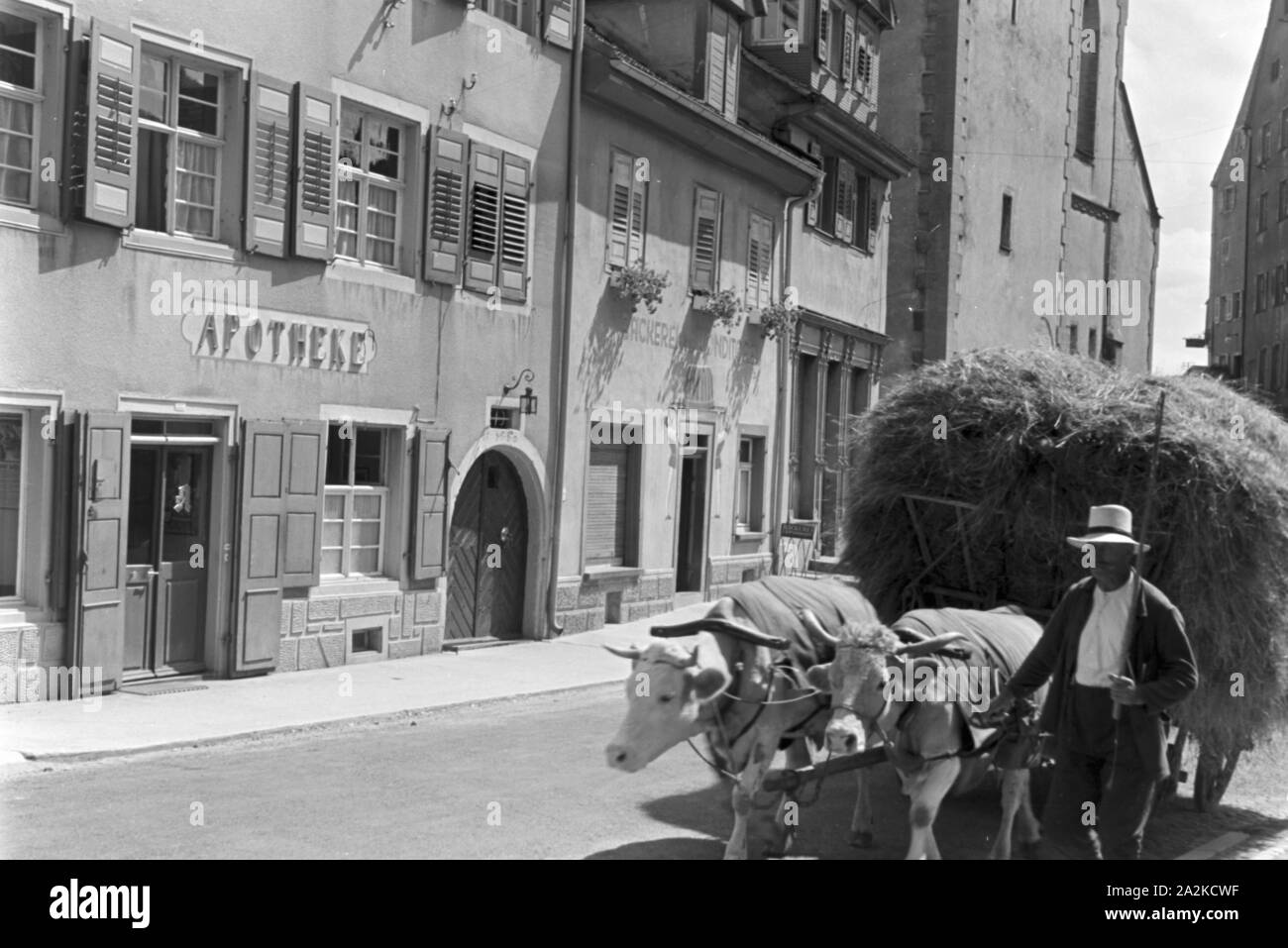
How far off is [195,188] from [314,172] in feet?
4.45

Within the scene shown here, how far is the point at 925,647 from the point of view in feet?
23.2

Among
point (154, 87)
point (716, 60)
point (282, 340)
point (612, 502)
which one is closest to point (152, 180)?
point (154, 87)

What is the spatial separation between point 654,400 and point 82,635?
34.1 feet

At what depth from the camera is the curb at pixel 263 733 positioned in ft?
33.9

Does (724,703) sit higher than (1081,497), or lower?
lower

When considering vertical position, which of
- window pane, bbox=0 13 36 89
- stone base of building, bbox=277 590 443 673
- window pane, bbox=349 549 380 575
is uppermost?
window pane, bbox=0 13 36 89

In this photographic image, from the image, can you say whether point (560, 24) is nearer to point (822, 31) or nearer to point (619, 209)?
point (619, 209)

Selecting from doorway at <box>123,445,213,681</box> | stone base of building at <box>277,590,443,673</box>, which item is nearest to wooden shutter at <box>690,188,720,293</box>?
stone base of building at <box>277,590,443,673</box>

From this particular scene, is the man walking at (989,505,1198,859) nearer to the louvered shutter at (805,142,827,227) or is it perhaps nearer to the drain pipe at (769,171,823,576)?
the drain pipe at (769,171,823,576)

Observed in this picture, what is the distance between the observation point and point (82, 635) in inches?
484

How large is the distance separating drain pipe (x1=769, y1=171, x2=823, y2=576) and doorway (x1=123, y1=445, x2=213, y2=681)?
13.0 metres

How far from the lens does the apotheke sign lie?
44.4ft

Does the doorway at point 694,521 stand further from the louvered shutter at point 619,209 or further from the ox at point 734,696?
the ox at point 734,696

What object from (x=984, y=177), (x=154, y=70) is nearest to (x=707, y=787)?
(x=154, y=70)
